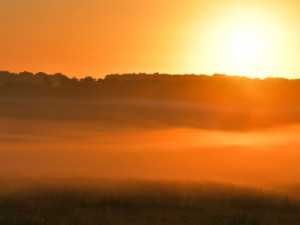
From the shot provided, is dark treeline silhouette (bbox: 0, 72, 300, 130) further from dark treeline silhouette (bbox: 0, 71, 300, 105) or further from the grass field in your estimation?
the grass field

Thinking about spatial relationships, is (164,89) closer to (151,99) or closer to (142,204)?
(151,99)

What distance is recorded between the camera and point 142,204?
22.2 metres

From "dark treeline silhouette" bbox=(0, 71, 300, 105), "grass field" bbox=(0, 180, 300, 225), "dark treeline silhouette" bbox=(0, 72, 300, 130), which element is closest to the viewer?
"grass field" bbox=(0, 180, 300, 225)

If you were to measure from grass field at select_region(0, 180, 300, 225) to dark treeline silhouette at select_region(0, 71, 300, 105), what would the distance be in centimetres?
9887

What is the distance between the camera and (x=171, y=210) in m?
21.5

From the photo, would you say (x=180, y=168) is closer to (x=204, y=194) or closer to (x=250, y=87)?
(x=204, y=194)

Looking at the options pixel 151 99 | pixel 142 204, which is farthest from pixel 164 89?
pixel 142 204

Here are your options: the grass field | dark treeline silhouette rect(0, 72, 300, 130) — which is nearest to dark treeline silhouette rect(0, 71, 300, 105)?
dark treeline silhouette rect(0, 72, 300, 130)

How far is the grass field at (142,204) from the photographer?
19.9 m

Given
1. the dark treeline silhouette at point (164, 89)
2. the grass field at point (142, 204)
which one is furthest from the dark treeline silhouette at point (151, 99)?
the grass field at point (142, 204)

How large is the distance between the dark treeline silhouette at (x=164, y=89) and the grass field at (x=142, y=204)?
98867 mm

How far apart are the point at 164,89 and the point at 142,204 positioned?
108 metres

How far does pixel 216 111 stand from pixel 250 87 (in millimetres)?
25603

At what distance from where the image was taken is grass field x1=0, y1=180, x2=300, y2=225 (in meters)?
19.9
